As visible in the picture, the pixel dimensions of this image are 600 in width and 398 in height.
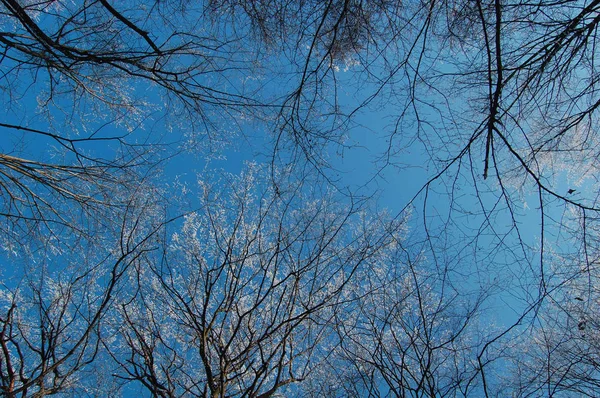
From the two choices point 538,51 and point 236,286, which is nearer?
point 538,51

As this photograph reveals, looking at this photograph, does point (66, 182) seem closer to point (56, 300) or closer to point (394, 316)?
point (56, 300)

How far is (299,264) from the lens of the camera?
388 centimetres

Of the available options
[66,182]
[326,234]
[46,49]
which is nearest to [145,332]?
[66,182]

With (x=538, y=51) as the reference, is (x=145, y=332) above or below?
below

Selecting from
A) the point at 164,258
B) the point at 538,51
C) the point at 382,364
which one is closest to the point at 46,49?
the point at 164,258

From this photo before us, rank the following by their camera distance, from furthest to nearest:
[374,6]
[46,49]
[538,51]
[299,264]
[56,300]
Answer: [56,300] → [299,264] → [374,6] → [538,51] → [46,49]

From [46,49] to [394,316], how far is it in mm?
3888

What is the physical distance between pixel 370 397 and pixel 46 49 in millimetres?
3825

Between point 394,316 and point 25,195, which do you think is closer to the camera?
point 25,195

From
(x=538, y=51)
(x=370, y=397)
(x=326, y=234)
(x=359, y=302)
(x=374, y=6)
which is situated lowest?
(x=370, y=397)

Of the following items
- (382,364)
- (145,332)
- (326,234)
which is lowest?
(382,364)

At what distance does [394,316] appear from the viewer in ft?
13.2

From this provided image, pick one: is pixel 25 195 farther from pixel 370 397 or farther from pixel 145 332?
pixel 370 397

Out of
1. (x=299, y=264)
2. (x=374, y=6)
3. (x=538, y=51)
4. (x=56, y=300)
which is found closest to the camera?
(x=538, y=51)
